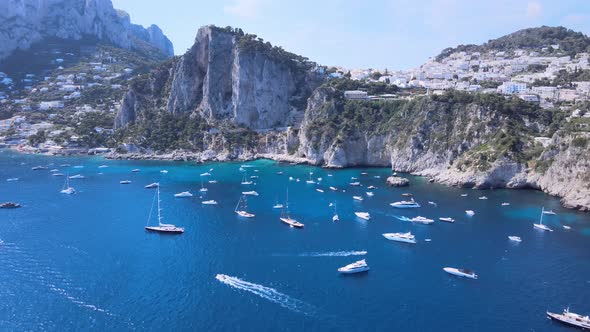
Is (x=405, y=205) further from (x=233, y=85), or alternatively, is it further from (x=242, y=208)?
(x=233, y=85)

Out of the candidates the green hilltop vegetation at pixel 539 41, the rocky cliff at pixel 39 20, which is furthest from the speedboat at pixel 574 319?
the rocky cliff at pixel 39 20

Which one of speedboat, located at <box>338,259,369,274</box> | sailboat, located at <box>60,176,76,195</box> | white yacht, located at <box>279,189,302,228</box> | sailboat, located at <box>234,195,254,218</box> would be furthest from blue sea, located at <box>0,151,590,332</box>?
sailboat, located at <box>60,176,76,195</box>

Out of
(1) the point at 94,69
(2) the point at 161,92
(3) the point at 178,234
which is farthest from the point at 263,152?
(1) the point at 94,69

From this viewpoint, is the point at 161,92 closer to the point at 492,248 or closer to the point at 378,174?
the point at 378,174

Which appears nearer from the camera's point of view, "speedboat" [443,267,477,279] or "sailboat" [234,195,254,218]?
"speedboat" [443,267,477,279]

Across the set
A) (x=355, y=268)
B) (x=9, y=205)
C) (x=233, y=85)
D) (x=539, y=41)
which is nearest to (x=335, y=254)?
(x=355, y=268)

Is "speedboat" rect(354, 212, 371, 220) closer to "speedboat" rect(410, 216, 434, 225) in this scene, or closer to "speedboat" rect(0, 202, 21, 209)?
"speedboat" rect(410, 216, 434, 225)
